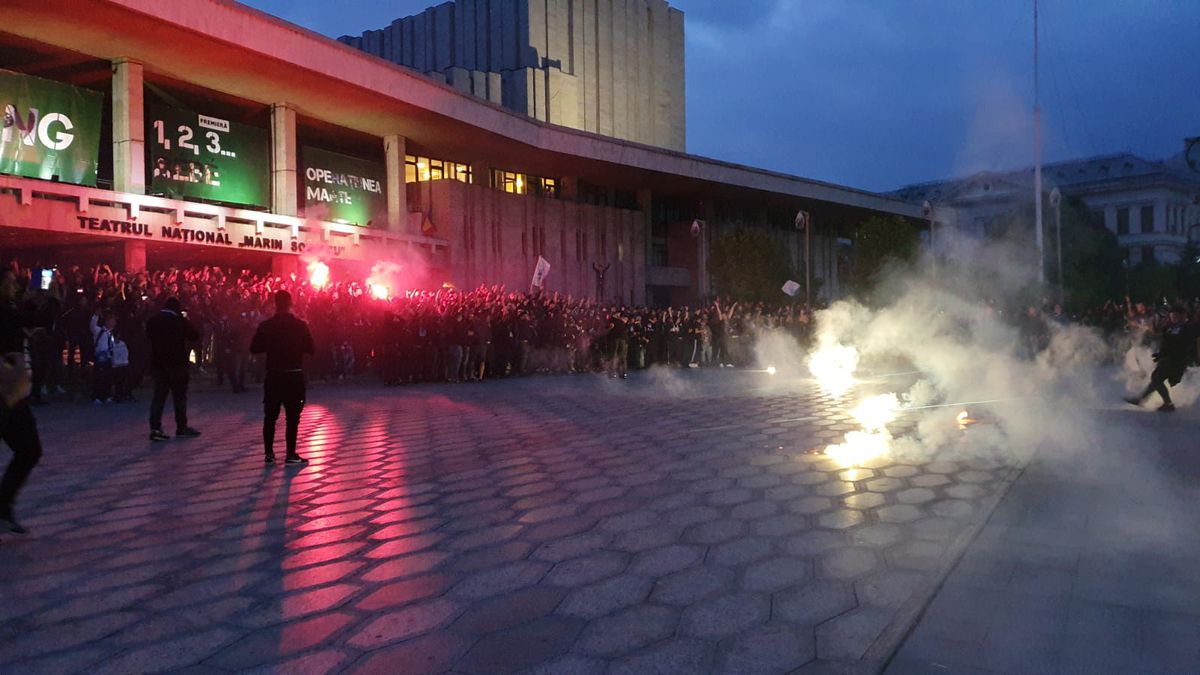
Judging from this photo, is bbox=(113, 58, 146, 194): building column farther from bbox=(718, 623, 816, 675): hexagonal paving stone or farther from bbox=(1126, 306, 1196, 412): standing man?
bbox=(718, 623, 816, 675): hexagonal paving stone

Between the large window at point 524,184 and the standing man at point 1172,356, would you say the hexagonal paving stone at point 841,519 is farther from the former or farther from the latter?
the large window at point 524,184

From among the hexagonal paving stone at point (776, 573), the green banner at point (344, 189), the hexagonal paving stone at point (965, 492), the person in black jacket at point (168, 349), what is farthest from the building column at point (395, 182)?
the hexagonal paving stone at point (776, 573)

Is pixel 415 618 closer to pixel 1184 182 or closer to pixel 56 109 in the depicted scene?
pixel 56 109

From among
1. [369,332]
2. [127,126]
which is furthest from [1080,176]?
[127,126]

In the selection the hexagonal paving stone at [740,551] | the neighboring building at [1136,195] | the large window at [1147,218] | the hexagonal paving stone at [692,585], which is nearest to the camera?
the hexagonal paving stone at [692,585]

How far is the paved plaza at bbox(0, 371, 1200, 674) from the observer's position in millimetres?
3523

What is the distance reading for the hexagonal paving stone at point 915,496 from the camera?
603 centimetres

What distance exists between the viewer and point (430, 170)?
33531 millimetres

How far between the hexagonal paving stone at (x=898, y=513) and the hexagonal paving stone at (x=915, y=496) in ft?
0.52

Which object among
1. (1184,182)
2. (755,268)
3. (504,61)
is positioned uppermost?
(504,61)

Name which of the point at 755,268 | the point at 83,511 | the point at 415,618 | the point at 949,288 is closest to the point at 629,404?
the point at 83,511

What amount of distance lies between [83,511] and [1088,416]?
36.8ft

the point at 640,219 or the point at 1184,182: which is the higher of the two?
the point at 1184,182

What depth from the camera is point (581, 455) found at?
8.52 metres
